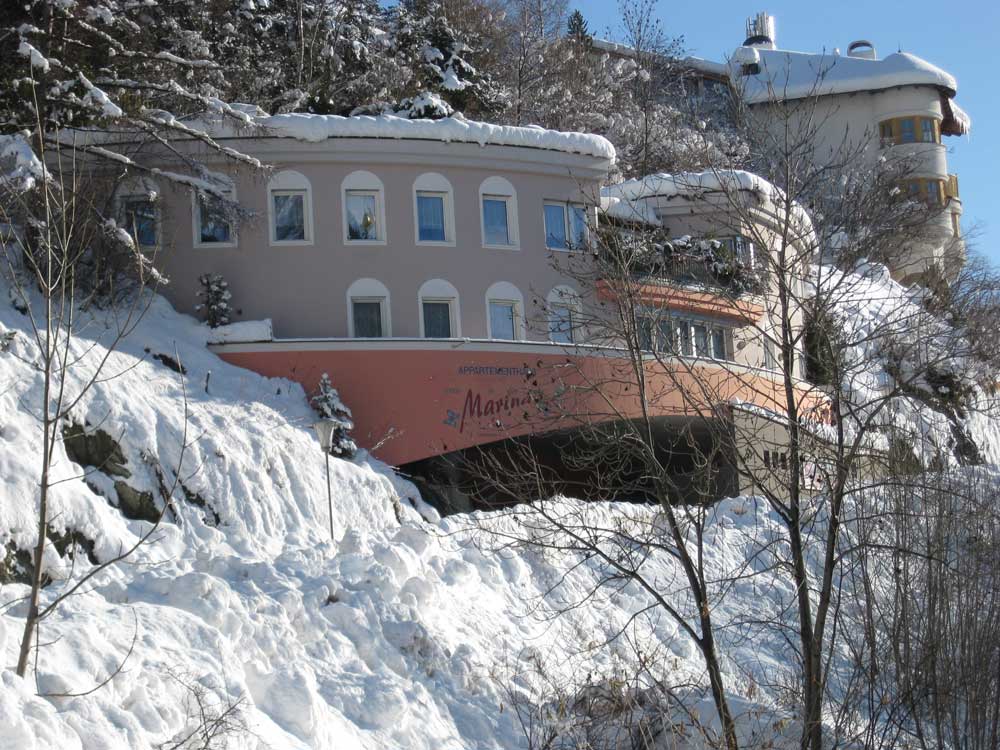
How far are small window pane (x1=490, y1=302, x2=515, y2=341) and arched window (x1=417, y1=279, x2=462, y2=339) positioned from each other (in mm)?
753

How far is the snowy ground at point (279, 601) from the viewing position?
11.3 m

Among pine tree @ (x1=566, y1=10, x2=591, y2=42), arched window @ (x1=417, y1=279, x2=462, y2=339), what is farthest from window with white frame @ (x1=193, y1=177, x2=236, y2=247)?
pine tree @ (x1=566, y1=10, x2=591, y2=42)

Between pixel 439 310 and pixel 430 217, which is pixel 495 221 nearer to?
pixel 430 217

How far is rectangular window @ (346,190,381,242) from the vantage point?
987 inches

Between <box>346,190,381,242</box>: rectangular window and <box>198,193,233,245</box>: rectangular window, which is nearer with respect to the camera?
<box>198,193,233,245</box>: rectangular window

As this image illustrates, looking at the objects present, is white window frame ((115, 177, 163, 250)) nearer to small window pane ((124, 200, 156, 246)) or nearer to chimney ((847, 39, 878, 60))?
small window pane ((124, 200, 156, 246))

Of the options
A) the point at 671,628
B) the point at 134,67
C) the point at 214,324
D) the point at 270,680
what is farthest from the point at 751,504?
the point at 134,67

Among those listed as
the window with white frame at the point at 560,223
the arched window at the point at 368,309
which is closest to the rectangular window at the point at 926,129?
the window with white frame at the point at 560,223

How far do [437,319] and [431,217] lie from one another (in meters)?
2.03

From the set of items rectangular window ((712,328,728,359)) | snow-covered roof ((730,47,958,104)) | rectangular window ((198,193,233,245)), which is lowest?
rectangular window ((712,328,728,359))

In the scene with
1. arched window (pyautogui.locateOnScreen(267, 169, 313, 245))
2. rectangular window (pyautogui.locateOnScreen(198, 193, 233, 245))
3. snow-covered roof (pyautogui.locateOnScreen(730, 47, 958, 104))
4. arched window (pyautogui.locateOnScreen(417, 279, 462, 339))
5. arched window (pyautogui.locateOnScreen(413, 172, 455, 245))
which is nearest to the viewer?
rectangular window (pyautogui.locateOnScreen(198, 193, 233, 245))

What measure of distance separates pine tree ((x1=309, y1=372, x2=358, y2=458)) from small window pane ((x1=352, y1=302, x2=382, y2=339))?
2.90 metres

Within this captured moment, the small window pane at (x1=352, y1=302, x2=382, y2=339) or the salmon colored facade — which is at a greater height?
the small window pane at (x1=352, y1=302, x2=382, y2=339)

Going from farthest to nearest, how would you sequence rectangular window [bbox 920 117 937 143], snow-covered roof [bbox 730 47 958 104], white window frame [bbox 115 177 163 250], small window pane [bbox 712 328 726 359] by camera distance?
rectangular window [bbox 920 117 937 143], snow-covered roof [bbox 730 47 958 104], small window pane [bbox 712 328 726 359], white window frame [bbox 115 177 163 250]
